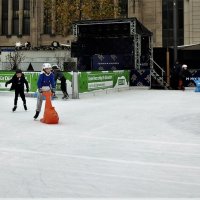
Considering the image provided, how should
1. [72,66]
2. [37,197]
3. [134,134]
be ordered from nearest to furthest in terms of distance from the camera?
[37,197] → [134,134] → [72,66]

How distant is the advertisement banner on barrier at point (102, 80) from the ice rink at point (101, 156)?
6.90 metres

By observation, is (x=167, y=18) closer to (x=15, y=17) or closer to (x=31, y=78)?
(x=15, y=17)

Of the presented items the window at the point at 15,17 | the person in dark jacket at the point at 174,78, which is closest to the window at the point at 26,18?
the window at the point at 15,17

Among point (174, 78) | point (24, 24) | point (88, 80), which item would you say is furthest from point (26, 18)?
point (88, 80)

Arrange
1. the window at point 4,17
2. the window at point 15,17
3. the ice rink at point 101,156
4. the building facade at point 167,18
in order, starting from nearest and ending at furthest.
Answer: the ice rink at point 101,156
the building facade at point 167,18
the window at point 15,17
the window at point 4,17

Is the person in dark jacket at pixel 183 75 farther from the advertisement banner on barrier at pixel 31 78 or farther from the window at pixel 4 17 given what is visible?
the window at pixel 4 17

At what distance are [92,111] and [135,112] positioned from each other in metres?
1.46

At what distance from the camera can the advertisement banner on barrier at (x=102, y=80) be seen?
61.1 ft

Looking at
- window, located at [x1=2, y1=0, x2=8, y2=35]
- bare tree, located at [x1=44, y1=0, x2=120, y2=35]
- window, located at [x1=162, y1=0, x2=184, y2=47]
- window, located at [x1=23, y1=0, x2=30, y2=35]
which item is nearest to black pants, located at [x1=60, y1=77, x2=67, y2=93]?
bare tree, located at [x1=44, y1=0, x2=120, y2=35]

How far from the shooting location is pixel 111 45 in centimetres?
2583

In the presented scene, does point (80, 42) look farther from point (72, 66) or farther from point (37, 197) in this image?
point (37, 197)

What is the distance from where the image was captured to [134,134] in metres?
8.64

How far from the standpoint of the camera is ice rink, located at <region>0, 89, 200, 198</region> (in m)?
4.59

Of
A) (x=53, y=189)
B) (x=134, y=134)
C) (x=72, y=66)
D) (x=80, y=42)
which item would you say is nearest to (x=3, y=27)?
(x=72, y=66)
